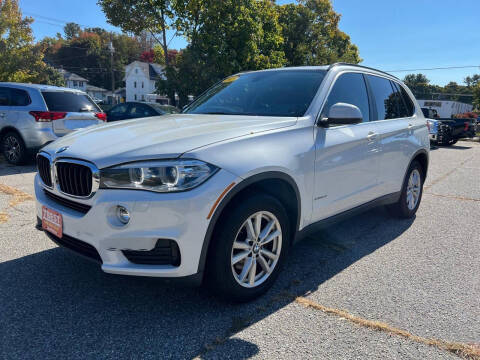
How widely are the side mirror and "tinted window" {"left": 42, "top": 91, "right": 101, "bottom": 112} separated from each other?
21.3ft

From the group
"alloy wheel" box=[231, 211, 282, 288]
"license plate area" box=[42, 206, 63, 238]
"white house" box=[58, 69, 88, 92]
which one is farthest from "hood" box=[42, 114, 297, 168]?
"white house" box=[58, 69, 88, 92]

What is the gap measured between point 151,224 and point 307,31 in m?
29.6

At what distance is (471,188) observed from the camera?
751cm

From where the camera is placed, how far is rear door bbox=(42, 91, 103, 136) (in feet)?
25.9

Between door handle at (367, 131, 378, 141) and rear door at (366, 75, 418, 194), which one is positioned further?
rear door at (366, 75, 418, 194)

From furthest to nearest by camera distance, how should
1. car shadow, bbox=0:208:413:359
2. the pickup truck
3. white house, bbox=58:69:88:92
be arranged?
white house, bbox=58:69:88:92, the pickup truck, car shadow, bbox=0:208:413:359

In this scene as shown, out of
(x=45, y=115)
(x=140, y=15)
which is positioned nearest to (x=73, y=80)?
(x=140, y=15)

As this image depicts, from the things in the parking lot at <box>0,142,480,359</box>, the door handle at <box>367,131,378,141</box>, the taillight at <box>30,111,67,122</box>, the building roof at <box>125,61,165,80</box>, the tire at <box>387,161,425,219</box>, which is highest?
the building roof at <box>125,61,165,80</box>

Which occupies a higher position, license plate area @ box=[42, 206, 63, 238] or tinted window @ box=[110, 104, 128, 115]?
tinted window @ box=[110, 104, 128, 115]

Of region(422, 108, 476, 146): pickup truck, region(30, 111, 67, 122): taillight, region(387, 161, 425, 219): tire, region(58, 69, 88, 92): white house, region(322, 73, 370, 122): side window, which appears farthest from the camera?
region(58, 69, 88, 92): white house

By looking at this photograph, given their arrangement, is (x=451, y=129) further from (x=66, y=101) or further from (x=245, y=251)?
(x=245, y=251)

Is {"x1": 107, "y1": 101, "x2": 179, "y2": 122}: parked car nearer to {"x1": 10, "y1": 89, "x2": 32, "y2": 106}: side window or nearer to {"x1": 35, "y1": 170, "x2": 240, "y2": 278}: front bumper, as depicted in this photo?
{"x1": 10, "y1": 89, "x2": 32, "y2": 106}: side window

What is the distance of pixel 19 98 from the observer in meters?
7.96

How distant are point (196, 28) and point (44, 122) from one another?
1066cm
